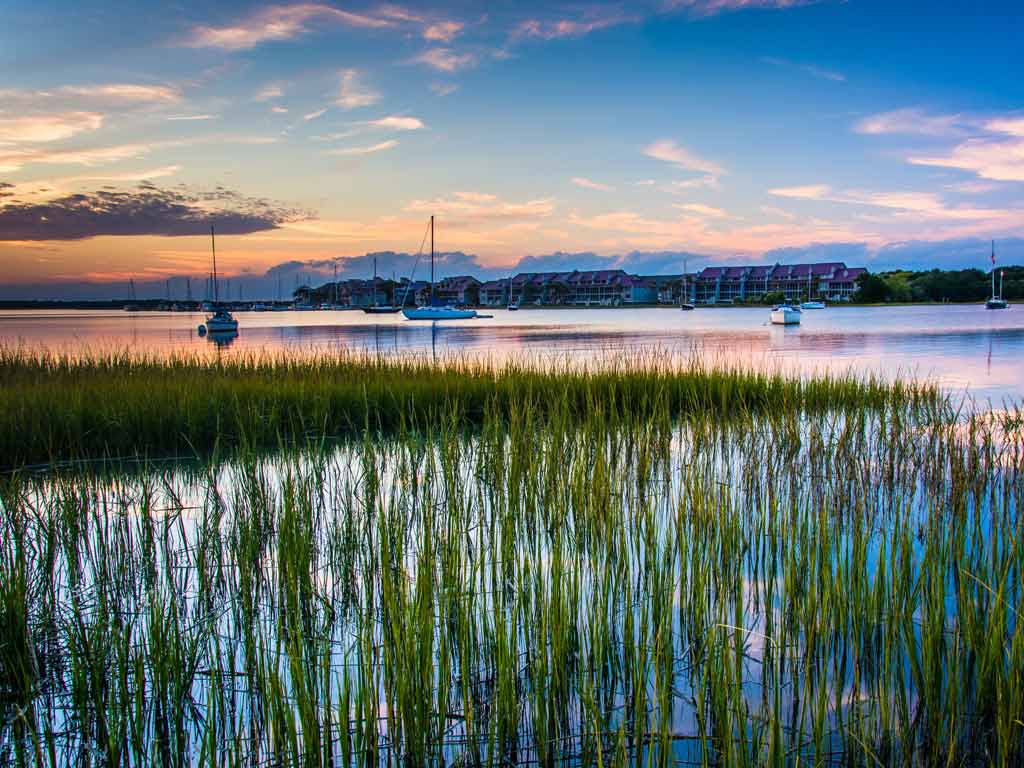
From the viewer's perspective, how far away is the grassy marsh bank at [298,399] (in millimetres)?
8953

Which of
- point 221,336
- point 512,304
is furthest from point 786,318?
point 512,304

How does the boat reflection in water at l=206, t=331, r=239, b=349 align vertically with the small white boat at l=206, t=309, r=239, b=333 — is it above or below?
below

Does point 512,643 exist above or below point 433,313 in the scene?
below

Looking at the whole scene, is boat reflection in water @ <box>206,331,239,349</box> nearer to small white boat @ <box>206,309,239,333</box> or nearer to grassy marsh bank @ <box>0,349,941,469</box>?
small white boat @ <box>206,309,239,333</box>

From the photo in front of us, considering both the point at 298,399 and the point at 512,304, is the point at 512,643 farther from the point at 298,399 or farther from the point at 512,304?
the point at 512,304

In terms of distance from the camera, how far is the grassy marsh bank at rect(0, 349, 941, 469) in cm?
895

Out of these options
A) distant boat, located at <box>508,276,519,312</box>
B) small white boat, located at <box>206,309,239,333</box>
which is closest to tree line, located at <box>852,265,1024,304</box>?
distant boat, located at <box>508,276,519,312</box>

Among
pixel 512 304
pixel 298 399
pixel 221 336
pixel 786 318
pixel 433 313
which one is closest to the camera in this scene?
pixel 298 399

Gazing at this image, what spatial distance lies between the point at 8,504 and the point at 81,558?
29.1 inches

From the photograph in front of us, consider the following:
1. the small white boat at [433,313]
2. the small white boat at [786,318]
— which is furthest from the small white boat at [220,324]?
the small white boat at [786,318]

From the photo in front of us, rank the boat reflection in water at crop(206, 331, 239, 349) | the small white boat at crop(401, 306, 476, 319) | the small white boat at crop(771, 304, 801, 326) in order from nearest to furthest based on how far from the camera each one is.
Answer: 1. the boat reflection in water at crop(206, 331, 239, 349)
2. the small white boat at crop(771, 304, 801, 326)
3. the small white boat at crop(401, 306, 476, 319)

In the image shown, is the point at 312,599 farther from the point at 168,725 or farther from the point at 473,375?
the point at 473,375

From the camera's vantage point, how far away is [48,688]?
341 centimetres

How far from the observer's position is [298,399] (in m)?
10.9
